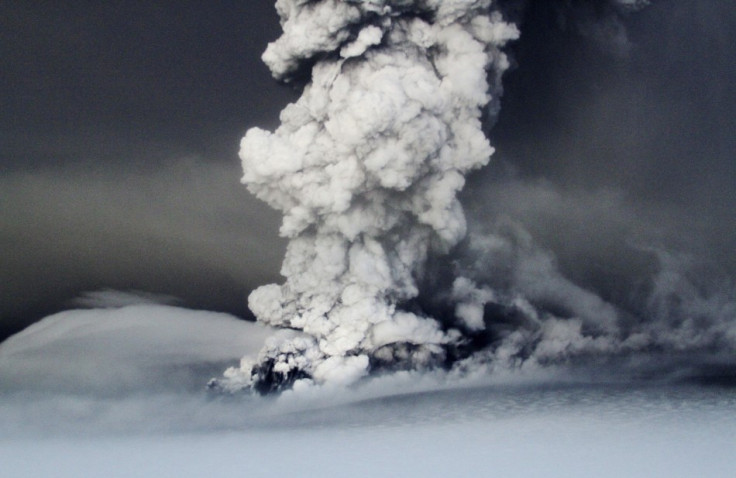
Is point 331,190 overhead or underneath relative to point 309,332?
overhead

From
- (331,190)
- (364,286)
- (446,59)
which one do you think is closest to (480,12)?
(446,59)

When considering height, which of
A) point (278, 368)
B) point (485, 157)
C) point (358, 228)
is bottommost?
point (278, 368)

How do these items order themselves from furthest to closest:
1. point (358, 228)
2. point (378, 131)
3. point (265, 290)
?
point (265, 290) → point (358, 228) → point (378, 131)

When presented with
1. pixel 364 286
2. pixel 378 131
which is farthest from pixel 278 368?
pixel 378 131

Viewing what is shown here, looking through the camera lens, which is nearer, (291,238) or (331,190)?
(331,190)

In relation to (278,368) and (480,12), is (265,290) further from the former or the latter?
(480,12)

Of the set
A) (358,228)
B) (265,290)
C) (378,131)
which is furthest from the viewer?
(265,290)
